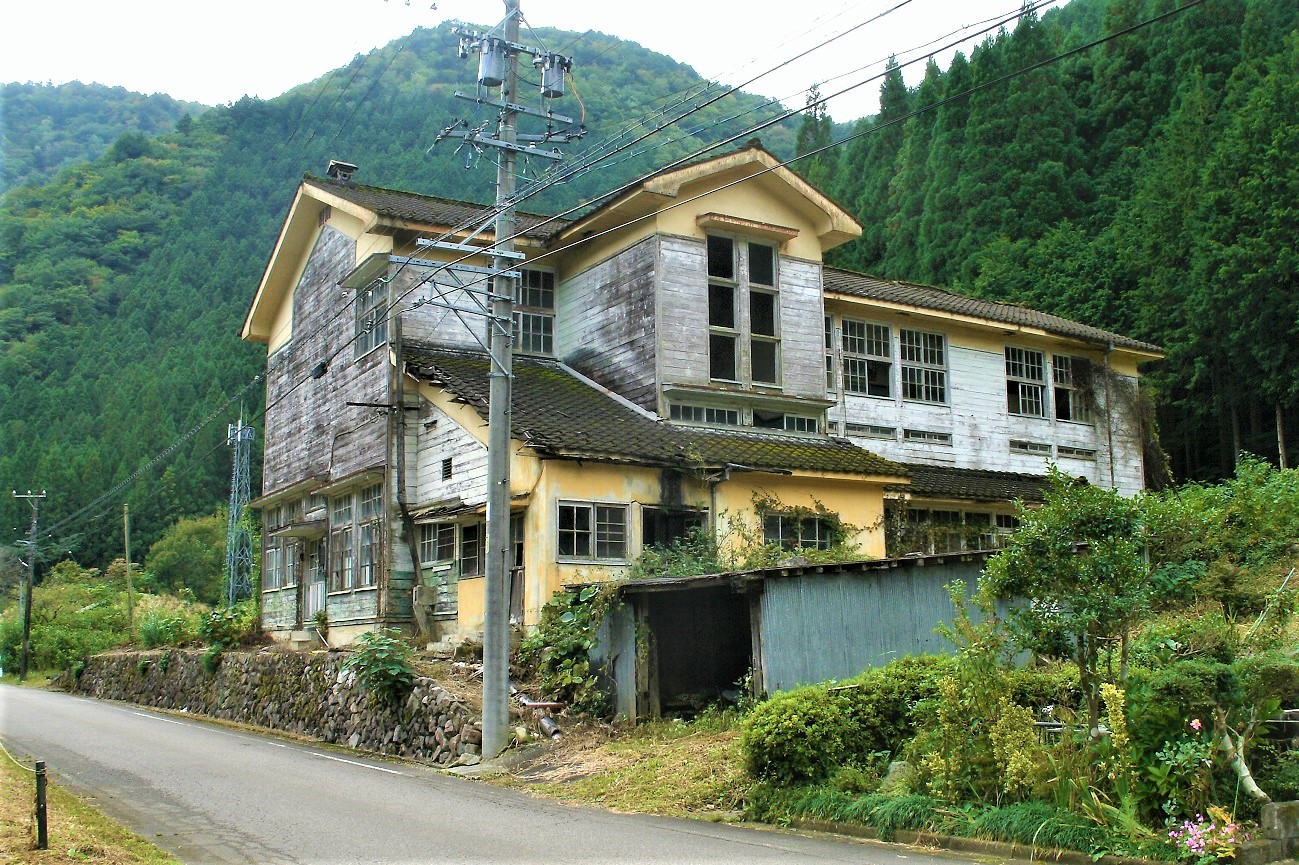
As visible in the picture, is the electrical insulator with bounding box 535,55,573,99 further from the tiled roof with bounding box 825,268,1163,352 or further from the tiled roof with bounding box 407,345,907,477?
the tiled roof with bounding box 825,268,1163,352

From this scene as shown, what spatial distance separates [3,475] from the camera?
220ft

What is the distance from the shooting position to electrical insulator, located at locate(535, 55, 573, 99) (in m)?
18.7

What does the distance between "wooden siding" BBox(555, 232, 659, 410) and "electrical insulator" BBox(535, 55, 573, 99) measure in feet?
15.1

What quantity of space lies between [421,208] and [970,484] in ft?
44.1

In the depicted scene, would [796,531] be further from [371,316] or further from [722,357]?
[371,316]

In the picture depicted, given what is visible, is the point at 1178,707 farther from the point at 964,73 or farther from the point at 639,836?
the point at 964,73

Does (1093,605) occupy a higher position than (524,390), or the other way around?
(524,390)

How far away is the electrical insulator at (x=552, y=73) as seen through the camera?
1873cm

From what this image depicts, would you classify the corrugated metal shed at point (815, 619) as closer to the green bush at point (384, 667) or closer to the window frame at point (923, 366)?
the green bush at point (384, 667)

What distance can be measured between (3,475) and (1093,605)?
69.2m

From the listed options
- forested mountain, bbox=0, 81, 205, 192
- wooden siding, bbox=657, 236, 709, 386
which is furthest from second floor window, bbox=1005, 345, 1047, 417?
A: forested mountain, bbox=0, 81, 205, 192

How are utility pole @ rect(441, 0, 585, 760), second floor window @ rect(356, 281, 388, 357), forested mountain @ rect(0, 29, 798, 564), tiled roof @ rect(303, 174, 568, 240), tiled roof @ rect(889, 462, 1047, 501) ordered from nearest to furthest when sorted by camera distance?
utility pole @ rect(441, 0, 585, 760), tiled roof @ rect(303, 174, 568, 240), second floor window @ rect(356, 281, 388, 357), tiled roof @ rect(889, 462, 1047, 501), forested mountain @ rect(0, 29, 798, 564)

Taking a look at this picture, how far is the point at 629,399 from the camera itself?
23156 mm

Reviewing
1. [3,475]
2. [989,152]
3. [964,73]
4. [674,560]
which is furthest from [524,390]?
[3,475]
